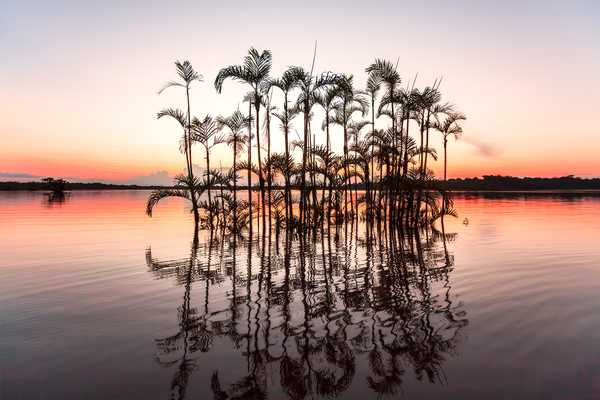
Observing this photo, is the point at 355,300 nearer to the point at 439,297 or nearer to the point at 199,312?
the point at 439,297

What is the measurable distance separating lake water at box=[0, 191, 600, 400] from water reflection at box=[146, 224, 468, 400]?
3cm

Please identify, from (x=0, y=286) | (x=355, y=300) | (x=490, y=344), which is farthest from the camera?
(x=0, y=286)

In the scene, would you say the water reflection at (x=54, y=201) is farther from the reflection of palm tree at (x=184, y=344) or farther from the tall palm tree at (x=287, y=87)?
the reflection of palm tree at (x=184, y=344)

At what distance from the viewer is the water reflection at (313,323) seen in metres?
4.44

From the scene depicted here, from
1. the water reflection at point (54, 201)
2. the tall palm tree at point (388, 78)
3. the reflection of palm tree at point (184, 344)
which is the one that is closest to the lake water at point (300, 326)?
the reflection of palm tree at point (184, 344)

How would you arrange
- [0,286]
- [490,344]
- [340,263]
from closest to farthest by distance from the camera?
1. [490,344]
2. [0,286]
3. [340,263]

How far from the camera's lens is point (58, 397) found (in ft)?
13.3

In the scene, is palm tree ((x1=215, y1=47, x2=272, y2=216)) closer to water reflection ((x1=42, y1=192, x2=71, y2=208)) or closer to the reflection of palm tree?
the reflection of palm tree

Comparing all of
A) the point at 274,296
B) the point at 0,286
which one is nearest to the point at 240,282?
the point at 274,296

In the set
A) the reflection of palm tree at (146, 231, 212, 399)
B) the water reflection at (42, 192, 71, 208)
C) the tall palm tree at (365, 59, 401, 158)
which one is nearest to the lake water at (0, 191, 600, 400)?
the reflection of palm tree at (146, 231, 212, 399)

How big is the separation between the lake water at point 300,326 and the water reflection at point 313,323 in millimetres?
27

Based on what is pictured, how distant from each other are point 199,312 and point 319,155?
1622cm

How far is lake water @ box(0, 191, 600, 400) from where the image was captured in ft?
14.1

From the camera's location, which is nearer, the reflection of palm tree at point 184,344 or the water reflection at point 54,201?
the reflection of palm tree at point 184,344
